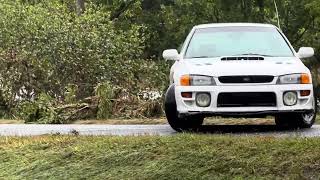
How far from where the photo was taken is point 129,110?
12.6 metres

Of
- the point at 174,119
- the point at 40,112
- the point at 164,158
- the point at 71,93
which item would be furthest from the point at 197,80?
the point at 71,93

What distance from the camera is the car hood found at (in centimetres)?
788

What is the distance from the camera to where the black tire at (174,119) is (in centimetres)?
838

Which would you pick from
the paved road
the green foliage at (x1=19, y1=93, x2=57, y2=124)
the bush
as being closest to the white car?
the paved road

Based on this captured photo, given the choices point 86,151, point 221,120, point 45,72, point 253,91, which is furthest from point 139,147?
point 45,72

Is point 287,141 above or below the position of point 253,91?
below

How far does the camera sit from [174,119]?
28.2ft

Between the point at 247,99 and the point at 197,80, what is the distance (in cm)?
66

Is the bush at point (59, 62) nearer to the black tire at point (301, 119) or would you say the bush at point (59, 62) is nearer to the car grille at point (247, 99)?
the black tire at point (301, 119)

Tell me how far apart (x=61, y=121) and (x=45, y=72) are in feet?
12.3

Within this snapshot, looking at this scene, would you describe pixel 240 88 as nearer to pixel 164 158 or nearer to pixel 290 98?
pixel 290 98

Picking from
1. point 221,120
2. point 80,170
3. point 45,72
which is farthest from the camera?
point 45,72

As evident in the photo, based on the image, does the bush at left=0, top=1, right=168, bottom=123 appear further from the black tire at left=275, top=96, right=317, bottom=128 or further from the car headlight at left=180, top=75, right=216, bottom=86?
the car headlight at left=180, top=75, right=216, bottom=86

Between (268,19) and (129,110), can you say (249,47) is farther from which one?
(268,19)
